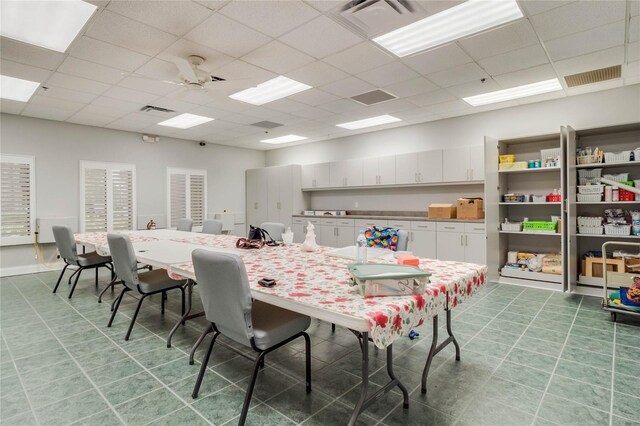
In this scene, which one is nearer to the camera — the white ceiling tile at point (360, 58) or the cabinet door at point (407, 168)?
the white ceiling tile at point (360, 58)

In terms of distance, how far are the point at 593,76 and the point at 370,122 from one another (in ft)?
10.9

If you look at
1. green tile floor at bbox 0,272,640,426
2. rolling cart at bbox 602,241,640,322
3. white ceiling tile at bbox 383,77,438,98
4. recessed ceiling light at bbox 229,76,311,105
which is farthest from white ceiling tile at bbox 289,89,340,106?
rolling cart at bbox 602,241,640,322

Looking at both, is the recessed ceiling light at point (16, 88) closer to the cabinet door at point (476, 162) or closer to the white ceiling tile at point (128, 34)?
the white ceiling tile at point (128, 34)

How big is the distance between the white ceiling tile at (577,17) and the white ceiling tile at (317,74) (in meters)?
1.96

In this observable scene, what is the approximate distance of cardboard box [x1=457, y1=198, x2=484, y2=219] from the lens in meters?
5.19

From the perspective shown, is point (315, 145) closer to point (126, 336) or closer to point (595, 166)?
point (595, 166)

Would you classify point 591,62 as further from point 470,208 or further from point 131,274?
point 131,274

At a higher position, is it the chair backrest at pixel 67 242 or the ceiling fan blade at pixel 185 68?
the ceiling fan blade at pixel 185 68

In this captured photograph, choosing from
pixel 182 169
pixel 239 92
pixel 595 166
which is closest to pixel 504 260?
pixel 595 166

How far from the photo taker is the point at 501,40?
10.2 feet

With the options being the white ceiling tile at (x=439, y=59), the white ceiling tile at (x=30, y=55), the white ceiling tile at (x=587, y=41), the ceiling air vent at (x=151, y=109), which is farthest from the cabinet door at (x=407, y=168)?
the white ceiling tile at (x=30, y=55)

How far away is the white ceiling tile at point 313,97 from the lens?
4504mm

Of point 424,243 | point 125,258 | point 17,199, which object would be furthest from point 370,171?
point 17,199

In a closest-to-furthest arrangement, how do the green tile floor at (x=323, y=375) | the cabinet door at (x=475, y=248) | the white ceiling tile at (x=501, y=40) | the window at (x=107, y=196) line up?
the green tile floor at (x=323, y=375) → the white ceiling tile at (x=501, y=40) → the cabinet door at (x=475, y=248) → the window at (x=107, y=196)
